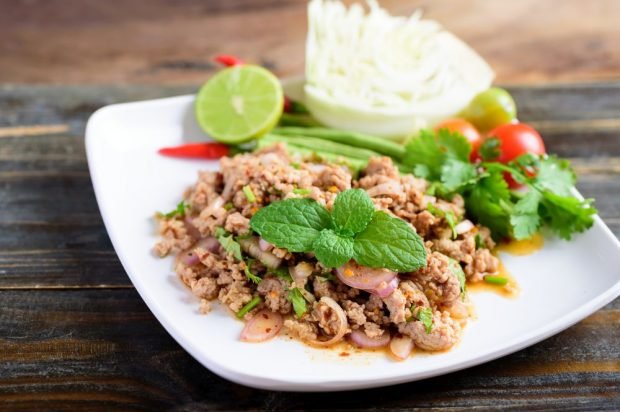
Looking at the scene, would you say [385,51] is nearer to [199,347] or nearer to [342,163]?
[342,163]

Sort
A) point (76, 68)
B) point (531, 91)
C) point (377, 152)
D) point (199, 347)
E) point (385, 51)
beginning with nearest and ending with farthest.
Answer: point (199, 347) < point (377, 152) < point (385, 51) < point (531, 91) < point (76, 68)

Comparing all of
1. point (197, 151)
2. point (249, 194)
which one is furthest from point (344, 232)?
point (197, 151)

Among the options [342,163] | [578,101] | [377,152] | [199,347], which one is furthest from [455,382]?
[578,101]

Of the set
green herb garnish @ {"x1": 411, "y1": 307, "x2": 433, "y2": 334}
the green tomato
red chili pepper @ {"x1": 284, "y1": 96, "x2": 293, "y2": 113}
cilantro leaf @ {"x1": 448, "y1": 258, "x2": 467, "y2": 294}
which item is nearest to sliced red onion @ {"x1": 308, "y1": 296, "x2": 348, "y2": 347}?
green herb garnish @ {"x1": 411, "y1": 307, "x2": 433, "y2": 334}

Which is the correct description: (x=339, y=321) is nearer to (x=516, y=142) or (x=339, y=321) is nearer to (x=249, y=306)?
(x=249, y=306)

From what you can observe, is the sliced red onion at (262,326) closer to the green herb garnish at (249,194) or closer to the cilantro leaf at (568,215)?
the green herb garnish at (249,194)
